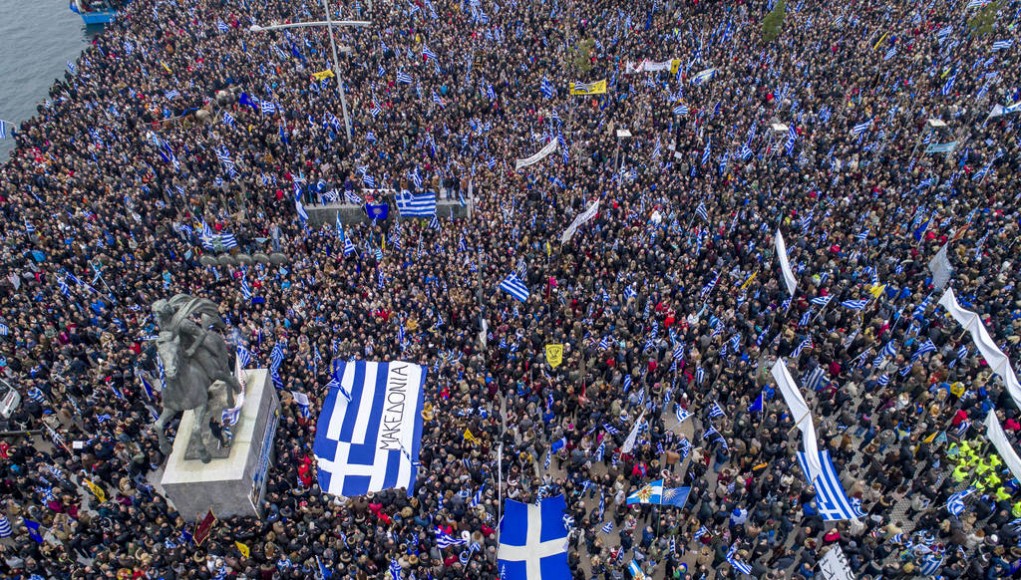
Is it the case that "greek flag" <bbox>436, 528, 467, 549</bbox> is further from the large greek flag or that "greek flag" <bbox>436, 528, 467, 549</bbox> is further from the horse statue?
A: the horse statue

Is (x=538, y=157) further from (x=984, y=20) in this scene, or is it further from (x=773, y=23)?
(x=984, y=20)

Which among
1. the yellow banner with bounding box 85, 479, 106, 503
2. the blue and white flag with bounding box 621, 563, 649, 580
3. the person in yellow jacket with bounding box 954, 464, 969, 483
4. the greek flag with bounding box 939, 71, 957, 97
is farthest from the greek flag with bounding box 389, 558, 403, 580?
the greek flag with bounding box 939, 71, 957, 97

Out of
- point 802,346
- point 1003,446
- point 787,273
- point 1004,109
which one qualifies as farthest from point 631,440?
point 1004,109

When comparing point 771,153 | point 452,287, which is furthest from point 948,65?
point 452,287

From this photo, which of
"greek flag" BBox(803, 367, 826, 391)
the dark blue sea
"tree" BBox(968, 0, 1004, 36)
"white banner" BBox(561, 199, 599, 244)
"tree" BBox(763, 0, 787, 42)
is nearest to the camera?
"greek flag" BBox(803, 367, 826, 391)

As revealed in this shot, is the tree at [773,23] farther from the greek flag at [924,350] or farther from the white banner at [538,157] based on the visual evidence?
the greek flag at [924,350]
